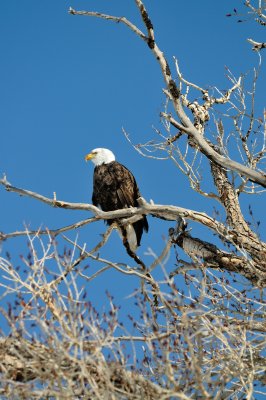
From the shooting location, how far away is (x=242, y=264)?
7.11 metres

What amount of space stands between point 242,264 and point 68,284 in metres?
2.76

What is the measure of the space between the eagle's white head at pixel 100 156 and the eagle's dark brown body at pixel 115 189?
0.26 m

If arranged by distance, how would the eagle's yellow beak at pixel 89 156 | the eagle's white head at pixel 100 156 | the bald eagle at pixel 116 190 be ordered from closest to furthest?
the bald eagle at pixel 116 190, the eagle's white head at pixel 100 156, the eagle's yellow beak at pixel 89 156

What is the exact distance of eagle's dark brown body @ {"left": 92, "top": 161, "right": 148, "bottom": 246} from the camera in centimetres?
920

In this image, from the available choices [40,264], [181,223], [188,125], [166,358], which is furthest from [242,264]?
[166,358]

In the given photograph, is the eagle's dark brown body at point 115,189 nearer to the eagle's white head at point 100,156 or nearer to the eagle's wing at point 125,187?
the eagle's wing at point 125,187

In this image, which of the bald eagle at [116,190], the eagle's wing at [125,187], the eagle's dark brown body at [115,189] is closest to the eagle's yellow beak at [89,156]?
the bald eagle at [116,190]

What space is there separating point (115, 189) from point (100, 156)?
0.83m

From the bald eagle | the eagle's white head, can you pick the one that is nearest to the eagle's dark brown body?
the bald eagle

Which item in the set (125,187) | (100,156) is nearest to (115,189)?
(125,187)

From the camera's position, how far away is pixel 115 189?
30.3 ft

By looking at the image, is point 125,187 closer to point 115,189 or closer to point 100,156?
point 115,189

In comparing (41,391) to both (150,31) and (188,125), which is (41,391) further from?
(150,31)

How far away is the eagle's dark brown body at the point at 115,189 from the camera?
9.20 metres
